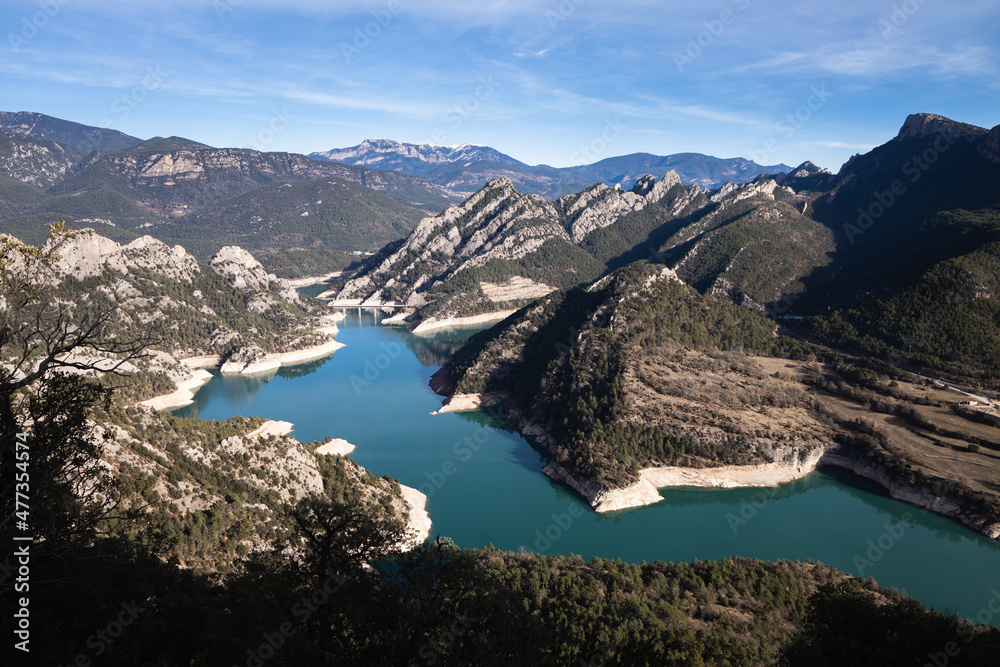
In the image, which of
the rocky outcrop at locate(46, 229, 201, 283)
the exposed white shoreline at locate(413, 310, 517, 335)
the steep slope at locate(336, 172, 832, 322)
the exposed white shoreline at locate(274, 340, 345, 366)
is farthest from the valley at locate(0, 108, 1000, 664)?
the steep slope at locate(336, 172, 832, 322)

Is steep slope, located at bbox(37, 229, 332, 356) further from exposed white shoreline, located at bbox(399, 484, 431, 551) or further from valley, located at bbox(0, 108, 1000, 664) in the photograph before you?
exposed white shoreline, located at bbox(399, 484, 431, 551)

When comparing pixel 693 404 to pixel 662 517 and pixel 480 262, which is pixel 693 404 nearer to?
pixel 662 517

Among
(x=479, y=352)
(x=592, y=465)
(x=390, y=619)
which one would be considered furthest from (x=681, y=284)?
(x=390, y=619)

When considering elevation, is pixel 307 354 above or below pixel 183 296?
Answer: below

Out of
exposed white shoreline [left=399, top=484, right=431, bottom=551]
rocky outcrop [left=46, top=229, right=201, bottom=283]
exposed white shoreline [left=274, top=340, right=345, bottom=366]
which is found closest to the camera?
exposed white shoreline [left=399, top=484, right=431, bottom=551]

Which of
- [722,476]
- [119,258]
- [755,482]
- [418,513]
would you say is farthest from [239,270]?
[755,482]

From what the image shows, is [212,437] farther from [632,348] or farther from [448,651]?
[632,348]
